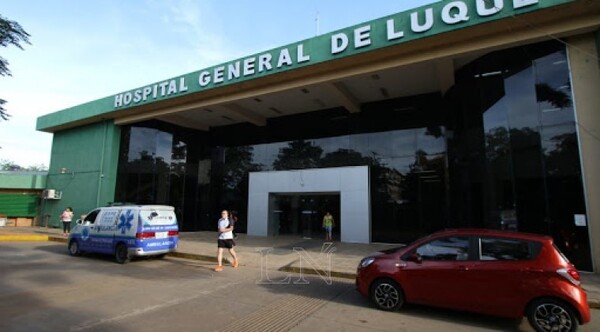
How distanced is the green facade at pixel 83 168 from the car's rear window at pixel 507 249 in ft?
68.5

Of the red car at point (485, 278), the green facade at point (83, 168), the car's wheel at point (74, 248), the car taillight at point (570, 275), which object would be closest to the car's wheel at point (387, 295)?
the red car at point (485, 278)

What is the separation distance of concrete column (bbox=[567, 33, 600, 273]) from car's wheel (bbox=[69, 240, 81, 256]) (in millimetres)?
16632

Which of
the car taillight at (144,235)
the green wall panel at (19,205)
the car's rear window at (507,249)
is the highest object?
the green wall panel at (19,205)

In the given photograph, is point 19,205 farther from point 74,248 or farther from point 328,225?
point 328,225

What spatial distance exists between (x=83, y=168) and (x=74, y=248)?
1154 centimetres

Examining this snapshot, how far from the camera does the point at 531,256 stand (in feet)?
18.1

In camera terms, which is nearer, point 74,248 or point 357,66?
point 74,248

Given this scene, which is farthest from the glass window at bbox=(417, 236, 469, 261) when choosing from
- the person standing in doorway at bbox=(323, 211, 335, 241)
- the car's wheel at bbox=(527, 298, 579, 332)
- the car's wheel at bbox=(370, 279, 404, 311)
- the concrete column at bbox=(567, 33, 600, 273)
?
the person standing in doorway at bbox=(323, 211, 335, 241)

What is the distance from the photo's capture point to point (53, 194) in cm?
2288

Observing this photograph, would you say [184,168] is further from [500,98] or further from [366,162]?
[500,98]

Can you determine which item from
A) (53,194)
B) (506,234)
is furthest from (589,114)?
(53,194)

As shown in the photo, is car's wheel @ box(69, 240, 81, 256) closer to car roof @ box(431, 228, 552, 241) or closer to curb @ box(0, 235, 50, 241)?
curb @ box(0, 235, 50, 241)

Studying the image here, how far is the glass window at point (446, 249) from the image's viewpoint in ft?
19.7

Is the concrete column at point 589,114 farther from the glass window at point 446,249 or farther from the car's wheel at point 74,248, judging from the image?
the car's wheel at point 74,248
